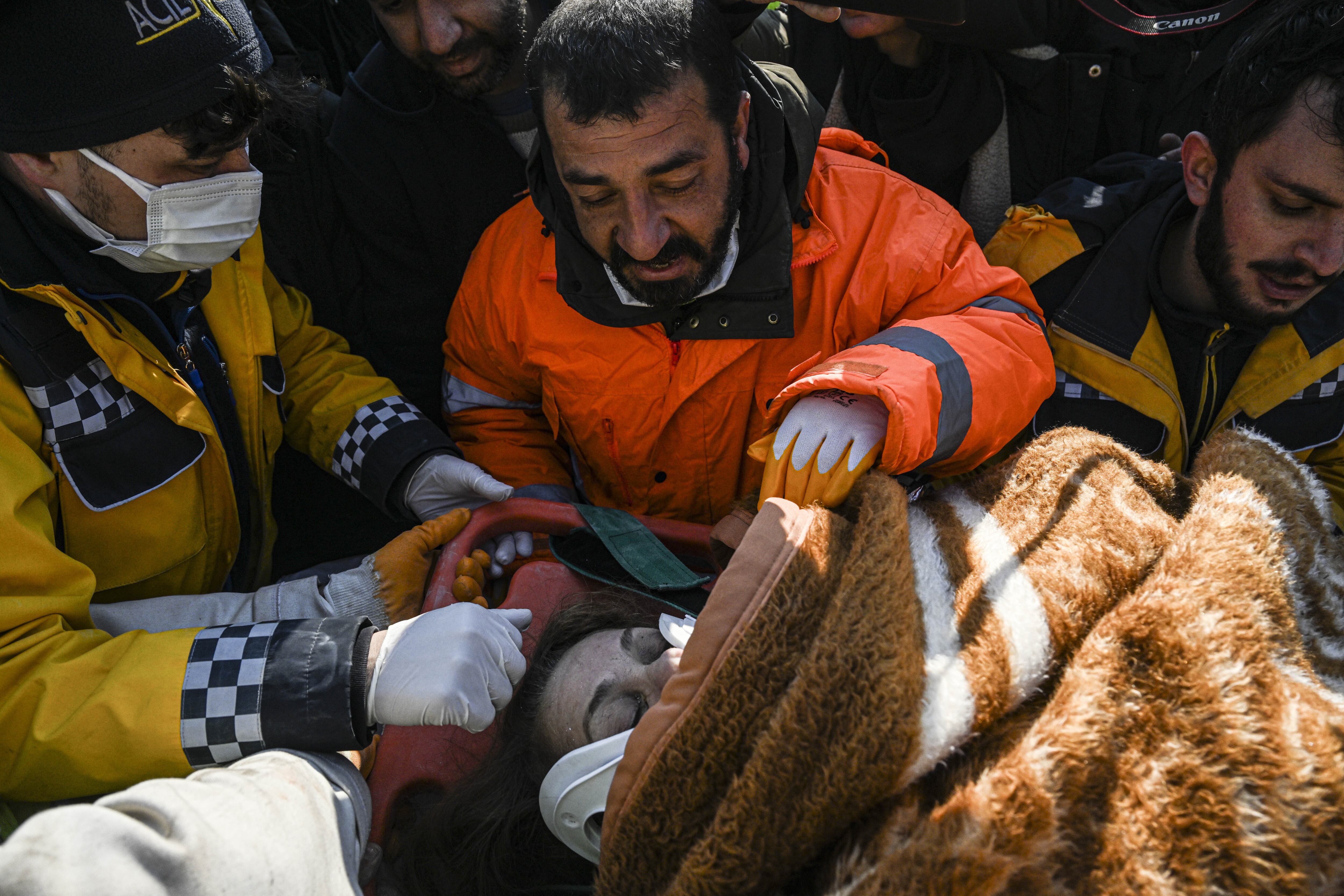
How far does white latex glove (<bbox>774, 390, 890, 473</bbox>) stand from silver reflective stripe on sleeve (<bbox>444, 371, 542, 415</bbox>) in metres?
1.09

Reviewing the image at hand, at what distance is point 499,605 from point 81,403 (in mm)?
998

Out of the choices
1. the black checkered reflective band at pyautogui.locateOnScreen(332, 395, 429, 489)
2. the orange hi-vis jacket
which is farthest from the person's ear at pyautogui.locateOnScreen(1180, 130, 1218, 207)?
the black checkered reflective band at pyautogui.locateOnScreen(332, 395, 429, 489)

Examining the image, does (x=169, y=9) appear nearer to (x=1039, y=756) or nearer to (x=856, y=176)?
(x=856, y=176)

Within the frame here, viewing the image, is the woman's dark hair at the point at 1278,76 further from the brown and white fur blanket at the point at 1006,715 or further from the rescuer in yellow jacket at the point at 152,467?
the rescuer in yellow jacket at the point at 152,467

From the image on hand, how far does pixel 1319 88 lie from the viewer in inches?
83.5

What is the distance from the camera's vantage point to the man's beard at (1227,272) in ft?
7.37

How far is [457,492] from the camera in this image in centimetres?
250

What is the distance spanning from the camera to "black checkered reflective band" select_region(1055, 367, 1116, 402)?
242 centimetres

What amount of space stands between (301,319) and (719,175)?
1.37 meters

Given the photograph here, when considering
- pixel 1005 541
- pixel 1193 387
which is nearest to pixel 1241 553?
pixel 1005 541

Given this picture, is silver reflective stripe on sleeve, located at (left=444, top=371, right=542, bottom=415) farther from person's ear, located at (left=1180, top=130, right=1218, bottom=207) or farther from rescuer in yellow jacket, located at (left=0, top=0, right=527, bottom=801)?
person's ear, located at (left=1180, top=130, right=1218, bottom=207)

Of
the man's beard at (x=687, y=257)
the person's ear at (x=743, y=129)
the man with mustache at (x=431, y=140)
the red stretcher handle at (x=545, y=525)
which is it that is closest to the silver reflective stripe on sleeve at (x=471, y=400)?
the man with mustache at (x=431, y=140)

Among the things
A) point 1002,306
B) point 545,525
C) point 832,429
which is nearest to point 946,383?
point 832,429

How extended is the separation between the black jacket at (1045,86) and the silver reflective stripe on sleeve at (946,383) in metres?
1.09
